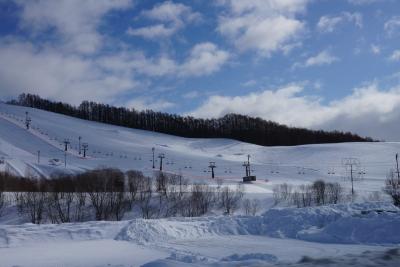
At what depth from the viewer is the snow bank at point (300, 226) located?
77.7ft

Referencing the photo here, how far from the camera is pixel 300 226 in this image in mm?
26906

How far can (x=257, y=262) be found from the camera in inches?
687

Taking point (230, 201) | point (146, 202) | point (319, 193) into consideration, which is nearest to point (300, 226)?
point (230, 201)

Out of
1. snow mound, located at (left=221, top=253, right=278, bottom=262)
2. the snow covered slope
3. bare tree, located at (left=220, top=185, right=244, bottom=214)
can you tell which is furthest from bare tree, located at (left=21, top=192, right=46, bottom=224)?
snow mound, located at (left=221, top=253, right=278, bottom=262)

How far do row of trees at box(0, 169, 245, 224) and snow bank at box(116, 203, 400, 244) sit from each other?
24.2 meters

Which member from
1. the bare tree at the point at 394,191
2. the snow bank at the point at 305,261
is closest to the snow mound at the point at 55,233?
the snow bank at the point at 305,261

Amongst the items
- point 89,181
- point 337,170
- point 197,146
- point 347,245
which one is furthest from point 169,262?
point 197,146

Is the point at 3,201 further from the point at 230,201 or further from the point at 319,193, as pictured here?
the point at 319,193

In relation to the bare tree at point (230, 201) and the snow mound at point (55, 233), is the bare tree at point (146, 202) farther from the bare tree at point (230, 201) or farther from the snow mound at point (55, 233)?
the snow mound at point (55, 233)

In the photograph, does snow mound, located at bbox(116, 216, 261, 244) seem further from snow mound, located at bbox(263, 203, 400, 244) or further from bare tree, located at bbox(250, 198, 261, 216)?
bare tree, located at bbox(250, 198, 261, 216)

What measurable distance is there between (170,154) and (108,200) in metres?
78.1

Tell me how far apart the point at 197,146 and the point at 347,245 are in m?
142

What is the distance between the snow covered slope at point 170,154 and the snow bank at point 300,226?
149ft

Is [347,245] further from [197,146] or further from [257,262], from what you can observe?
[197,146]
